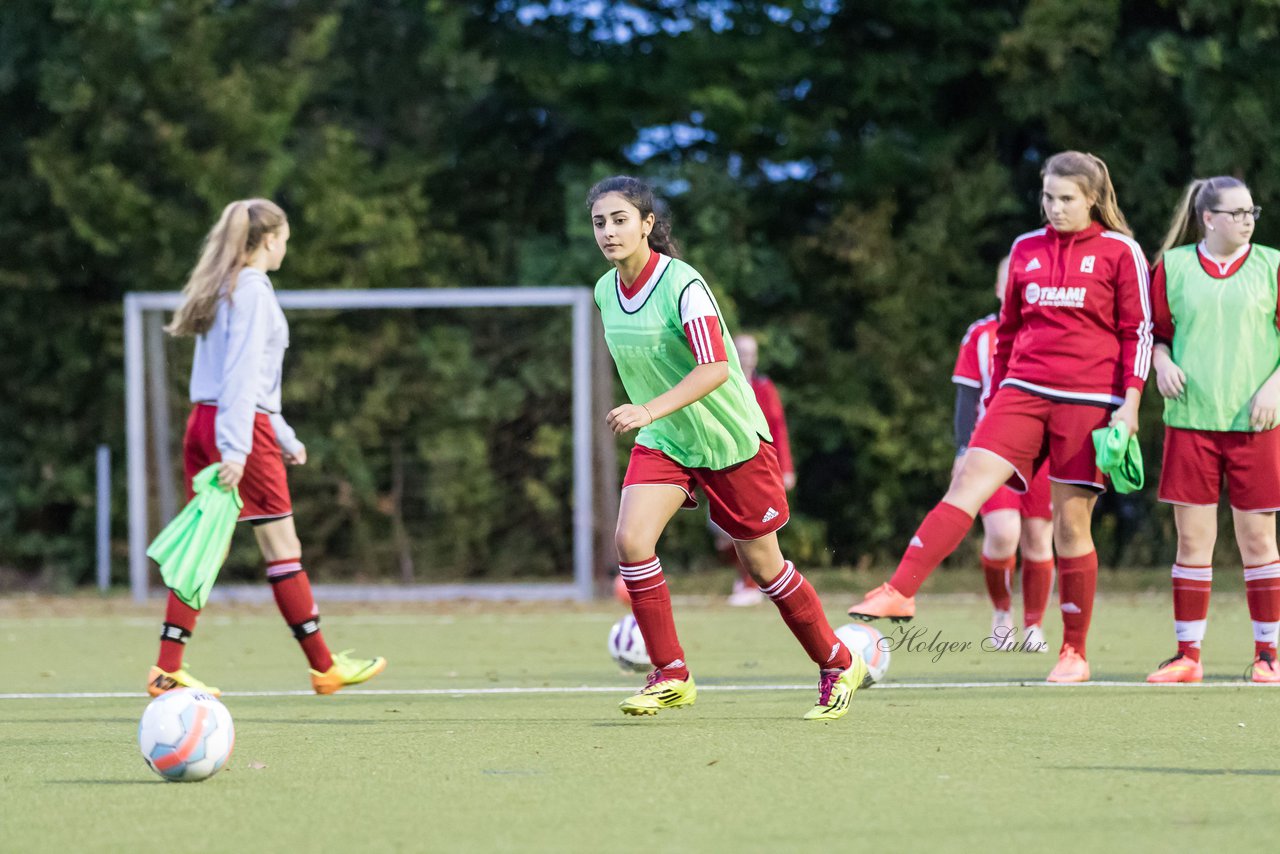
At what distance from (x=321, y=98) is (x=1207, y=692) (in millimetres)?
12266

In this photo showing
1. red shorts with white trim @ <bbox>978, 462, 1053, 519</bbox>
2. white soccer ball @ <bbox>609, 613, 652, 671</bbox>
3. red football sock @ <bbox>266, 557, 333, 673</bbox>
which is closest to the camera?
red football sock @ <bbox>266, 557, 333, 673</bbox>

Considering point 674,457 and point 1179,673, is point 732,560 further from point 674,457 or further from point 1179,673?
point 674,457

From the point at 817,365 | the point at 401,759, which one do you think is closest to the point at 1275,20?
the point at 817,365

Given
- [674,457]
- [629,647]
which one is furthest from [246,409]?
[629,647]

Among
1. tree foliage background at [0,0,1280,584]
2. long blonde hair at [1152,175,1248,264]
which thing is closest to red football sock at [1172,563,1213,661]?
long blonde hair at [1152,175,1248,264]

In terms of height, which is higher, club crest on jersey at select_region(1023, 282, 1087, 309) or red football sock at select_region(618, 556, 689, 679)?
club crest on jersey at select_region(1023, 282, 1087, 309)

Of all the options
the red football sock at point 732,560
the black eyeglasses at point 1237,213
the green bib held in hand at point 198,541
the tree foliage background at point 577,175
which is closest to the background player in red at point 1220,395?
the black eyeglasses at point 1237,213

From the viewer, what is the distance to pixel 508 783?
4.59 m

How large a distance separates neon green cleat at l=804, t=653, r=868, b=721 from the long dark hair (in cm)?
145

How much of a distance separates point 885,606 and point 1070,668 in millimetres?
1351

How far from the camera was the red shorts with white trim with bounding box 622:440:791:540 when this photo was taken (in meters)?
5.79

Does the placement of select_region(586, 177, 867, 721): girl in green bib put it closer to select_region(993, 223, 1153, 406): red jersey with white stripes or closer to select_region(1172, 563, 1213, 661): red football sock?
select_region(993, 223, 1153, 406): red jersey with white stripes

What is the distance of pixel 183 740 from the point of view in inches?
183

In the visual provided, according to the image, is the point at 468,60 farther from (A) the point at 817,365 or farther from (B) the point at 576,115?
(A) the point at 817,365
